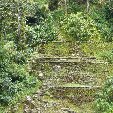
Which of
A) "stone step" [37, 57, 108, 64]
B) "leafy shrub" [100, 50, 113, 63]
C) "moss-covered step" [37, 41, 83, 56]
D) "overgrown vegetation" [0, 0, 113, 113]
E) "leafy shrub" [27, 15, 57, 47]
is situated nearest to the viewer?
"overgrown vegetation" [0, 0, 113, 113]

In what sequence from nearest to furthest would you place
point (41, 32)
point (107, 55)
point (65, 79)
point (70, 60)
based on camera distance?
point (65, 79) → point (70, 60) → point (107, 55) → point (41, 32)

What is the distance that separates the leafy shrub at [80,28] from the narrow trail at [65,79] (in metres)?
2.24

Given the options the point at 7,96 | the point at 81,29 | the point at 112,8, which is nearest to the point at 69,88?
the point at 7,96

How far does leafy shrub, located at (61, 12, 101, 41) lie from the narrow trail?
88.3 inches

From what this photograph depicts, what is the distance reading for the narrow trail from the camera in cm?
2538

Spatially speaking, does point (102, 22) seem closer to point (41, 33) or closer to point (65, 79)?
point (41, 33)

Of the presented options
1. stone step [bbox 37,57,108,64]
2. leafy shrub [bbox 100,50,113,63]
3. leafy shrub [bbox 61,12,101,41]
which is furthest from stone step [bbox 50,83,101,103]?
leafy shrub [bbox 61,12,101,41]

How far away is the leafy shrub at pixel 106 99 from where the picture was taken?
24081mm

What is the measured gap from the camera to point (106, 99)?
80.9ft

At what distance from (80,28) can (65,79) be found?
6.07 m

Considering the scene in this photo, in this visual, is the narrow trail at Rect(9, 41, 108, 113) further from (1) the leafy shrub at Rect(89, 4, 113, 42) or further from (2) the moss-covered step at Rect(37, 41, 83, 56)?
(1) the leafy shrub at Rect(89, 4, 113, 42)

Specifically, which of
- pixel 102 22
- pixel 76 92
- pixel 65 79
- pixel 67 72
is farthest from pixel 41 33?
pixel 76 92

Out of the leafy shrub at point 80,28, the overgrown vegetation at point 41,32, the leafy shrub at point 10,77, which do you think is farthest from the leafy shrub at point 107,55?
the leafy shrub at point 10,77

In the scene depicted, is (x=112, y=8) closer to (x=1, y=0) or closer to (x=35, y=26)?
(x=35, y=26)
